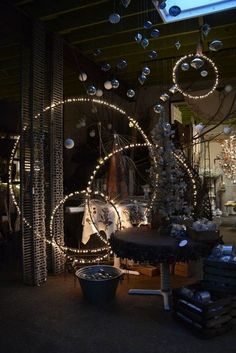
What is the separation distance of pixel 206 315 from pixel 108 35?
149 inches

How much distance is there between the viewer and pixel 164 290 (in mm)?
3580

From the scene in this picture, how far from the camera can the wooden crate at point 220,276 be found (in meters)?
3.09

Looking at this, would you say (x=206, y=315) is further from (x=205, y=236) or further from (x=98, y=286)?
(x=98, y=286)

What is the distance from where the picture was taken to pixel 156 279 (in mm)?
4414

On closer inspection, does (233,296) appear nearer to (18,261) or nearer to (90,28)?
(18,261)

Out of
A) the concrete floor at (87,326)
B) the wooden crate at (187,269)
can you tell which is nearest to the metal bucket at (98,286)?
the concrete floor at (87,326)

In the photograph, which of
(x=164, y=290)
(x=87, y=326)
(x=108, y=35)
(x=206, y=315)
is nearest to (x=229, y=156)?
(x=108, y=35)

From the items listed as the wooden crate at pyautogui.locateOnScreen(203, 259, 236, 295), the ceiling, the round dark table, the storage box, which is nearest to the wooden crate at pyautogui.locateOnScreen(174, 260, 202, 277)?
the storage box

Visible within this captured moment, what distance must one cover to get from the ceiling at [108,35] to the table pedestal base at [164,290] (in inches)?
119

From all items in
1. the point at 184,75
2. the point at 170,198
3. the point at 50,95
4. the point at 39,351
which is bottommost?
the point at 39,351

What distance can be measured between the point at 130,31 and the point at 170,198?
252 cm

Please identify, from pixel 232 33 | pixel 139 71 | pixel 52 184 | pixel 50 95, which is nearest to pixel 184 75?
pixel 139 71

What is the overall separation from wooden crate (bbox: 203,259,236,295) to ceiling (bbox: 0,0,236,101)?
299 centimetres

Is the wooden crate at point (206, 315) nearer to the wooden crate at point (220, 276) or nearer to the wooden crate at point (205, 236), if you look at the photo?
the wooden crate at point (220, 276)
